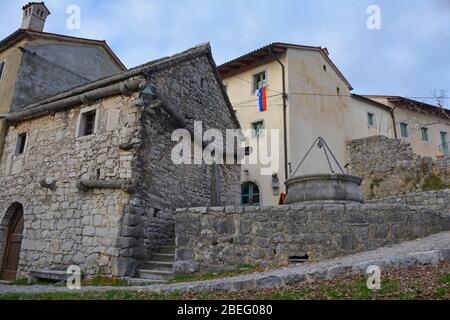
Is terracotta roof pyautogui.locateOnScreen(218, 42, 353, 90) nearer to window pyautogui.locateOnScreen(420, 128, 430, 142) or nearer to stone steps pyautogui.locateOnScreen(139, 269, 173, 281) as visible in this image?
window pyautogui.locateOnScreen(420, 128, 430, 142)

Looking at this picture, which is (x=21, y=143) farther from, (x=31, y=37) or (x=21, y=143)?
(x=31, y=37)

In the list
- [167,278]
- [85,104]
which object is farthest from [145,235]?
[85,104]

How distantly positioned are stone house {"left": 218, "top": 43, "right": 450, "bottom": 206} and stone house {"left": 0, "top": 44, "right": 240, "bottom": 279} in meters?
5.41

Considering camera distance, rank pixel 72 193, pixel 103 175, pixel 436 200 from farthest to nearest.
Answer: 1. pixel 436 200
2. pixel 72 193
3. pixel 103 175

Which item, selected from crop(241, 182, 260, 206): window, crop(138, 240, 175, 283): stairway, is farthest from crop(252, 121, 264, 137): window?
crop(138, 240, 175, 283): stairway

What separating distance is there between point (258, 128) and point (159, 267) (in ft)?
37.4

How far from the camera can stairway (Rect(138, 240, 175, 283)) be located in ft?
23.5

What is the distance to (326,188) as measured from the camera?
765cm

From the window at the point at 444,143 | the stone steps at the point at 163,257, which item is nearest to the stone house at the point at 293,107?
the window at the point at 444,143

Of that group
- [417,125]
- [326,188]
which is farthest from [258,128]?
[417,125]

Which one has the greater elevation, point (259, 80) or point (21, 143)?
point (259, 80)

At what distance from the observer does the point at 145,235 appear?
822 centimetres
